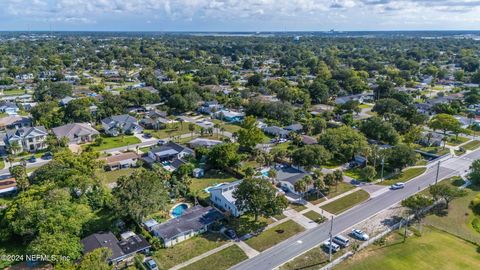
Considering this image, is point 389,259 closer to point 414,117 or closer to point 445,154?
point 445,154

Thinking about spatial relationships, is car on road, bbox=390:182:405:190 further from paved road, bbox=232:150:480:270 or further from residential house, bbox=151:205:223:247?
residential house, bbox=151:205:223:247

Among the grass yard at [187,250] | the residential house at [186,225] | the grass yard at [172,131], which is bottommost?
the grass yard at [187,250]

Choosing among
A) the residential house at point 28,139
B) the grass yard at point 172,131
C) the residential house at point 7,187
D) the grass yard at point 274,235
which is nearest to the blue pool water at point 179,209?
the grass yard at point 274,235

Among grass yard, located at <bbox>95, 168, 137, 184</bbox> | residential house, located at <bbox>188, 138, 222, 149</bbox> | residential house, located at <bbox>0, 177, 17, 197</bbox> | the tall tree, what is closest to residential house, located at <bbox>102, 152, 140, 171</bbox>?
grass yard, located at <bbox>95, 168, 137, 184</bbox>

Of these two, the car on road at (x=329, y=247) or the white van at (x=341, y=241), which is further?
the white van at (x=341, y=241)

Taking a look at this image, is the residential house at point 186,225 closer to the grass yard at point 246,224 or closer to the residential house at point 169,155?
the grass yard at point 246,224

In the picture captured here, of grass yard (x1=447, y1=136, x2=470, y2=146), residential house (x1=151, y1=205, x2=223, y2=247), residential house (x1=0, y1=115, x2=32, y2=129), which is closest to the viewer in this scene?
residential house (x1=151, y1=205, x2=223, y2=247)

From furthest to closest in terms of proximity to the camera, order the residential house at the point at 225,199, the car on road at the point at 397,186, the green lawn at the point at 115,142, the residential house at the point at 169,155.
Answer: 1. the green lawn at the point at 115,142
2. the residential house at the point at 169,155
3. the car on road at the point at 397,186
4. the residential house at the point at 225,199
